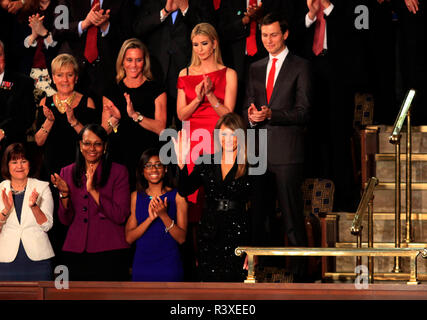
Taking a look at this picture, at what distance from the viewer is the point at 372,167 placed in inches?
299

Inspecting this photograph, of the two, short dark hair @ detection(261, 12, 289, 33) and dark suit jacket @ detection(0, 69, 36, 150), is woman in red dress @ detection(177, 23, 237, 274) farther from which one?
dark suit jacket @ detection(0, 69, 36, 150)

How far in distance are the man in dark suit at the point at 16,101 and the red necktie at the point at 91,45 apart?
52cm

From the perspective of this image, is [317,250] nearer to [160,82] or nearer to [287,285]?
[287,285]

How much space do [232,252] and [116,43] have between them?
7.74ft

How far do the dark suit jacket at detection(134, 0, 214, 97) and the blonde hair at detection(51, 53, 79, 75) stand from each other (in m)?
0.65

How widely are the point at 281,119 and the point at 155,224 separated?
1219 millimetres

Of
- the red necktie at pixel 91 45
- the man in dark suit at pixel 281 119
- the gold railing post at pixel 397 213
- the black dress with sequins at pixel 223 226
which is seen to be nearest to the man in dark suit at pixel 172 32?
the red necktie at pixel 91 45

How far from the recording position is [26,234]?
707cm

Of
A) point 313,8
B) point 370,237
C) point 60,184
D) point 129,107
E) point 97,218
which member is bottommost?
point 370,237

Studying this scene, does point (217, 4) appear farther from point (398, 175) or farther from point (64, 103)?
point (398, 175)

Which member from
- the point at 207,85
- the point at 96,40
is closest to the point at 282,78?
the point at 207,85

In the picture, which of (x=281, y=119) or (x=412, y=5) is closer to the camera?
(x=281, y=119)
